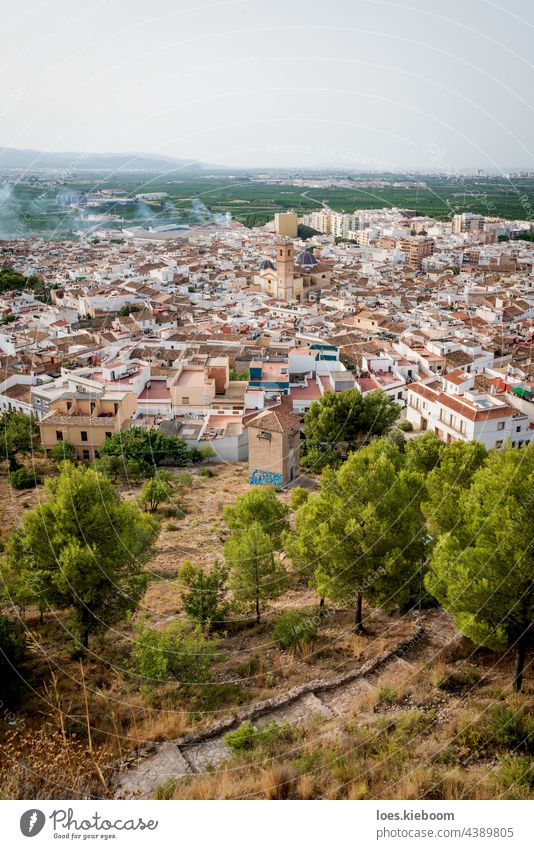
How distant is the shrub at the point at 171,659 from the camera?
4.67 metres

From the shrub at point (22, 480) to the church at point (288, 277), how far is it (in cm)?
1801

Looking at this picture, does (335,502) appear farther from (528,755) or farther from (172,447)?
(172,447)

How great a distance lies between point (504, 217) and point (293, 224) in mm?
20164

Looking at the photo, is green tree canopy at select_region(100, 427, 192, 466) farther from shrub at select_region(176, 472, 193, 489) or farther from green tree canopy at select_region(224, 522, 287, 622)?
green tree canopy at select_region(224, 522, 287, 622)

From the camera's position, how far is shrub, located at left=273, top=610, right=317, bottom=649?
547 cm

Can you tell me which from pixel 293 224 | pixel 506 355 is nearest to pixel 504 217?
pixel 293 224

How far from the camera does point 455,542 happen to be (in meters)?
4.77

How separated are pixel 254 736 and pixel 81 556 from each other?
2.13 m

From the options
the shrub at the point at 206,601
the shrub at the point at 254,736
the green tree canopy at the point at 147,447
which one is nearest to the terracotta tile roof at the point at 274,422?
the green tree canopy at the point at 147,447

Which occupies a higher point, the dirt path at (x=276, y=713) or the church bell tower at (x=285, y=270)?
the church bell tower at (x=285, y=270)

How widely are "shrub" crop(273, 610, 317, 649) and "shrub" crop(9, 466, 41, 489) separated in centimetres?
642

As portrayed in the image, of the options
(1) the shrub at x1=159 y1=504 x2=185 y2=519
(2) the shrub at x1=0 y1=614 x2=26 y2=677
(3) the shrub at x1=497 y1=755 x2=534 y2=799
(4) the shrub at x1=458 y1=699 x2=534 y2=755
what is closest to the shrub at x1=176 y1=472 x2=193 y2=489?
(1) the shrub at x1=159 y1=504 x2=185 y2=519

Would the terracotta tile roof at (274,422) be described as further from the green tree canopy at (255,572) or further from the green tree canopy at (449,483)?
the green tree canopy at (255,572)

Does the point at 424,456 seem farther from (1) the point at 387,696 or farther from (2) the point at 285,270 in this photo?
(2) the point at 285,270
